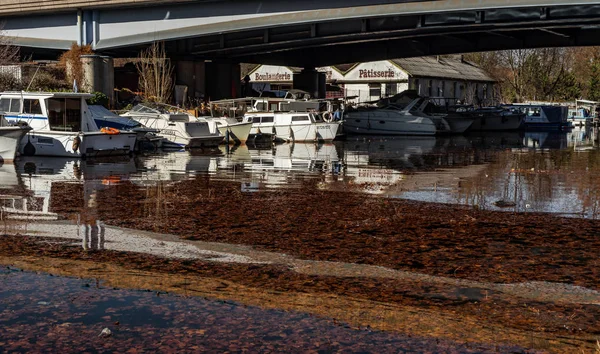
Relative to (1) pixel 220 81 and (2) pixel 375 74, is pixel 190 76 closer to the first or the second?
(1) pixel 220 81

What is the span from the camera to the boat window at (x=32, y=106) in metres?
29.7

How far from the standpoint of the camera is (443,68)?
295 ft

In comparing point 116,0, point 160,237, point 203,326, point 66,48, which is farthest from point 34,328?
point 66,48

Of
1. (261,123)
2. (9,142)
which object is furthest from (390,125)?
(9,142)

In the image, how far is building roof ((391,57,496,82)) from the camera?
82156 mm

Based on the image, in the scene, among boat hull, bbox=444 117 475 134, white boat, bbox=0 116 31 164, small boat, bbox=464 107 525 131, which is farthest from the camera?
small boat, bbox=464 107 525 131

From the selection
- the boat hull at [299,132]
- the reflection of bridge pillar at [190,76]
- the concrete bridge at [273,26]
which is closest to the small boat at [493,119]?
the concrete bridge at [273,26]

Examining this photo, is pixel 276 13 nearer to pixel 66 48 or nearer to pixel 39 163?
pixel 66 48

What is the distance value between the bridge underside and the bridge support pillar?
0.85 m

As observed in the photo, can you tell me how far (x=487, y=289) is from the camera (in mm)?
10125

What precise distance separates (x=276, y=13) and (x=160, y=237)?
30383 mm

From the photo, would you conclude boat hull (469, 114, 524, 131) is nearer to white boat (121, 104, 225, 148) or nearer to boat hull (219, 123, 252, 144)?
boat hull (219, 123, 252, 144)

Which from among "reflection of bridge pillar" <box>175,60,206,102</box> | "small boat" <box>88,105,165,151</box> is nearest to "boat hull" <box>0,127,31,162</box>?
"small boat" <box>88,105,165,151</box>

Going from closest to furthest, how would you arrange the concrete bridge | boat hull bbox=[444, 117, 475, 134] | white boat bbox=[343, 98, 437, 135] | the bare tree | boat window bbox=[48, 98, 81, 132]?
boat window bbox=[48, 98, 81, 132], the concrete bridge, the bare tree, white boat bbox=[343, 98, 437, 135], boat hull bbox=[444, 117, 475, 134]
